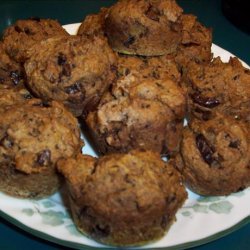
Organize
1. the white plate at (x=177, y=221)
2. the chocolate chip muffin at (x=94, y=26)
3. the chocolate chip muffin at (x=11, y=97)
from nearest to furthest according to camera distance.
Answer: the white plate at (x=177, y=221) → the chocolate chip muffin at (x=11, y=97) → the chocolate chip muffin at (x=94, y=26)

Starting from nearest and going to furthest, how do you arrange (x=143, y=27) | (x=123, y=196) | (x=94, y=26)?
(x=123, y=196), (x=143, y=27), (x=94, y=26)

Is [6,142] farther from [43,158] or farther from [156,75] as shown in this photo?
[156,75]

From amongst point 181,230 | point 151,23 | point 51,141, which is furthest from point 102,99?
point 181,230

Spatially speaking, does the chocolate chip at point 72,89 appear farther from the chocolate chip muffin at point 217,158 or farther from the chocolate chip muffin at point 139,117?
the chocolate chip muffin at point 217,158

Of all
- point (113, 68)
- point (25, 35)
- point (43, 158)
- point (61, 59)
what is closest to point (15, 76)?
point (25, 35)

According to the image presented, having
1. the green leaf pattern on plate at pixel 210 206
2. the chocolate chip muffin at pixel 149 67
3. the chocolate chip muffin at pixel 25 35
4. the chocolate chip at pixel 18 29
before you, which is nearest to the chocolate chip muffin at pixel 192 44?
Answer: the chocolate chip muffin at pixel 149 67

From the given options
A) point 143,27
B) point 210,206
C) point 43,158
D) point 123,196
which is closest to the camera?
point 123,196

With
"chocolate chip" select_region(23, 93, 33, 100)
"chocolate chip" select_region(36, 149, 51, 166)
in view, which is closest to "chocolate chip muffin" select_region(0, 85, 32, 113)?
"chocolate chip" select_region(23, 93, 33, 100)
